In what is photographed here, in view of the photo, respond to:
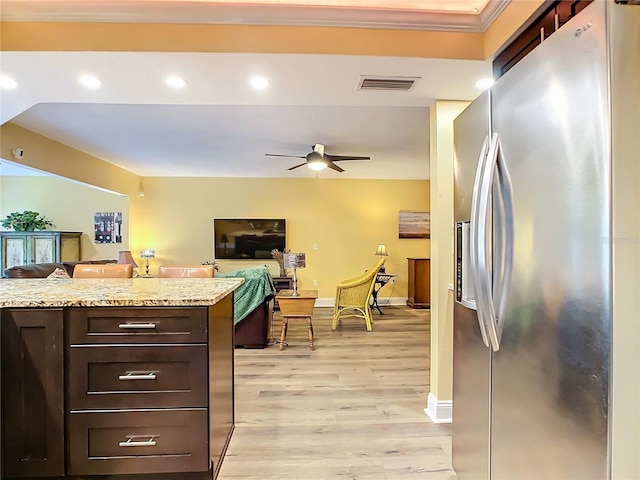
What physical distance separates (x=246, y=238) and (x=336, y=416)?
15.0 ft

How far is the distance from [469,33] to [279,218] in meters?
5.05

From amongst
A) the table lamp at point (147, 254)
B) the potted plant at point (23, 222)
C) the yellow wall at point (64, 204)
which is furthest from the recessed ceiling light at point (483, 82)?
the potted plant at point (23, 222)

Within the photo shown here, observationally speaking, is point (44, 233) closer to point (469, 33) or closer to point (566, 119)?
point (469, 33)

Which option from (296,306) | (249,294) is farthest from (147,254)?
(296,306)

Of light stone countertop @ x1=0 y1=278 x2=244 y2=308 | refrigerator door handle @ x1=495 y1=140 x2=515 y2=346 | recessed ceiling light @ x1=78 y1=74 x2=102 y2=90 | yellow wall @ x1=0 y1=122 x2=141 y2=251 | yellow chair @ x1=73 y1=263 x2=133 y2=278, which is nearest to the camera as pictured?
refrigerator door handle @ x1=495 y1=140 x2=515 y2=346

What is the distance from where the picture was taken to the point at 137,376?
157 cm

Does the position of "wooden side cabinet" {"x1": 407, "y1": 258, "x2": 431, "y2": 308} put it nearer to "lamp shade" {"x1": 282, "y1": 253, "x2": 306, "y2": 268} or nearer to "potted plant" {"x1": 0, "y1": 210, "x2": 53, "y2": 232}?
"lamp shade" {"x1": 282, "y1": 253, "x2": 306, "y2": 268}

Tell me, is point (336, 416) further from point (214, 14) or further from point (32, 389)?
point (214, 14)

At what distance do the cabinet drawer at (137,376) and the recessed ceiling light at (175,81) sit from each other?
1.54 metres

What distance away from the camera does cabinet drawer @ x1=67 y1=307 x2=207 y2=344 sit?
61.1 inches

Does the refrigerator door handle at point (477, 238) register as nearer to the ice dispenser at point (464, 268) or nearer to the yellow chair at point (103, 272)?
the ice dispenser at point (464, 268)

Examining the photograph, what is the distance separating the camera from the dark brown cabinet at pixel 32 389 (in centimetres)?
153

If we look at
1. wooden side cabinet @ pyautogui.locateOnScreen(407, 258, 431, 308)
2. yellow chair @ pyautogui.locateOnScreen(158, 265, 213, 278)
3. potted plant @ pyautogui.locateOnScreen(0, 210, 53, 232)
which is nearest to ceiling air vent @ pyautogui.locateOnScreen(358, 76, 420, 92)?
yellow chair @ pyautogui.locateOnScreen(158, 265, 213, 278)

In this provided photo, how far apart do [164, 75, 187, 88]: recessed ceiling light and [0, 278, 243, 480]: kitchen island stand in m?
1.31
